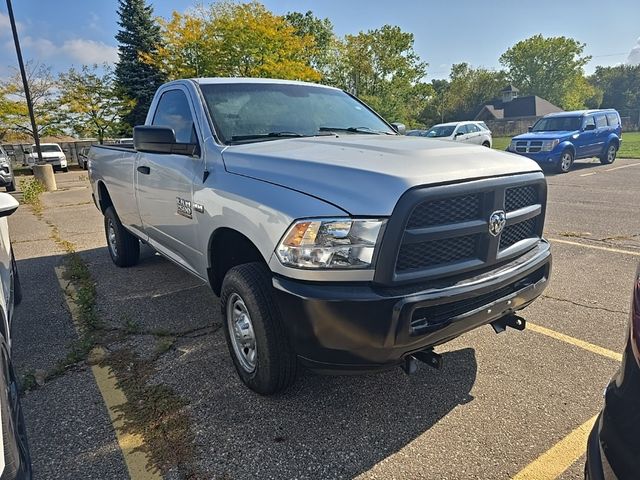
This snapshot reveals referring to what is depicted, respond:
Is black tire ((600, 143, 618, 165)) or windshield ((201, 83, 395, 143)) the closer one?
windshield ((201, 83, 395, 143))

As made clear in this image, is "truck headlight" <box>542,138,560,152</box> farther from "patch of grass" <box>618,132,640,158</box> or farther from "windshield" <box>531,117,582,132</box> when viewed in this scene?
"patch of grass" <box>618,132,640,158</box>

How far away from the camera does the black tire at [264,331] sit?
8.11ft

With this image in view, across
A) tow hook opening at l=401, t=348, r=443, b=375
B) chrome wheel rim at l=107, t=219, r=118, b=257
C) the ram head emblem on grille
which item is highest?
the ram head emblem on grille

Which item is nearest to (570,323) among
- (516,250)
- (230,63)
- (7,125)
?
(516,250)

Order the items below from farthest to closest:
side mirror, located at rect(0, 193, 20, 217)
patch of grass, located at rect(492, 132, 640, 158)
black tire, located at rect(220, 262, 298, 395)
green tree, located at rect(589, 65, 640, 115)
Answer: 1. green tree, located at rect(589, 65, 640, 115)
2. patch of grass, located at rect(492, 132, 640, 158)
3. side mirror, located at rect(0, 193, 20, 217)
4. black tire, located at rect(220, 262, 298, 395)

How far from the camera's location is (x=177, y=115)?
388cm

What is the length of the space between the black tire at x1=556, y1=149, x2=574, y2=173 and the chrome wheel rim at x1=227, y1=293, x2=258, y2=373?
1533 centimetres

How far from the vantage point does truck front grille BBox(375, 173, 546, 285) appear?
2.11 m

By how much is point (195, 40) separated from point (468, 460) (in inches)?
1017

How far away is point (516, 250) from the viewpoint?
2.69 m

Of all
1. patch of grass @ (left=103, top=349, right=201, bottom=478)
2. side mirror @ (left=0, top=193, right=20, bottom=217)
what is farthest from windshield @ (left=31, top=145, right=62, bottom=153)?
patch of grass @ (left=103, top=349, right=201, bottom=478)

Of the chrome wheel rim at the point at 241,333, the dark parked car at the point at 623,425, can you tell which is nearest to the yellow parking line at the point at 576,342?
the dark parked car at the point at 623,425

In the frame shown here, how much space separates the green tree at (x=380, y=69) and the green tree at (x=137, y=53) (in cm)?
1775

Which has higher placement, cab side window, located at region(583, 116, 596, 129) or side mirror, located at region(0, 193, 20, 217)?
cab side window, located at region(583, 116, 596, 129)
